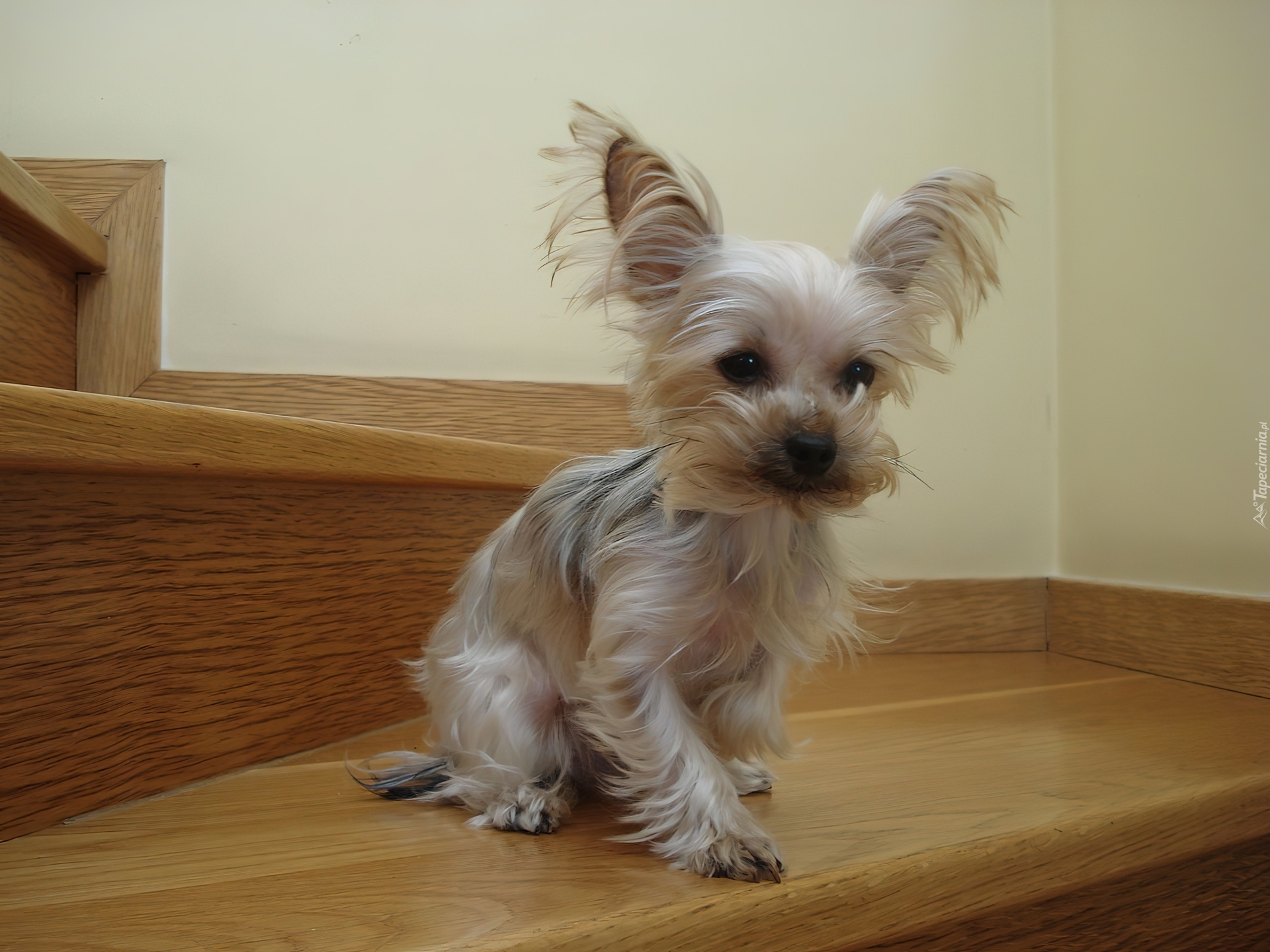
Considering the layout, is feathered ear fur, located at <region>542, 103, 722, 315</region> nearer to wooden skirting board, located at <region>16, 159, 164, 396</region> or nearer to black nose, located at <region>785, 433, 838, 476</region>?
black nose, located at <region>785, 433, 838, 476</region>

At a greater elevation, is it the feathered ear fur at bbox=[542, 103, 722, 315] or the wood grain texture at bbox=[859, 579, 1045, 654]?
the feathered ear fur at bbox=[542, 103, 722, 315]

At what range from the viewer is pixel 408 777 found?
1.04 m

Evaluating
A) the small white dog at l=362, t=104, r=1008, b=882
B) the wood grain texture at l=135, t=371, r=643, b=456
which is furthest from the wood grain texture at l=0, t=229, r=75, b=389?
the small white dog at l=362, t=104, r=1008, b=882

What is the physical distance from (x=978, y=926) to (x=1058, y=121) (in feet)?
6.01

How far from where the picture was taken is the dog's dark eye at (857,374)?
894 mm

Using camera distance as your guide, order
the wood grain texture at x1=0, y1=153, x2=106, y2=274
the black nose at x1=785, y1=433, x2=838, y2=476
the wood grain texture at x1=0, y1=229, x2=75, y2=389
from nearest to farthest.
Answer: the black nose at x1=785, y1=433, x2=838, y2=476
the wood grain texture at x1=0, y1=153, x2=106, y2=274
the wood grain texture at x1=0, y1=229, x2=75, y2=389

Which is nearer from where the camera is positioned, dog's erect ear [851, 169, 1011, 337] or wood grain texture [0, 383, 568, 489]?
wood grain texture [0, 383, 568, 489]

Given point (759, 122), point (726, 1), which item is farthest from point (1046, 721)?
point (726, 1)

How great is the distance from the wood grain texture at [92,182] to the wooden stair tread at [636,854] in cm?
118

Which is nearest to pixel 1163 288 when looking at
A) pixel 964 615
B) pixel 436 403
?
pixel 964 615

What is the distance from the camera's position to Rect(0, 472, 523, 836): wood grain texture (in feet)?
2.71

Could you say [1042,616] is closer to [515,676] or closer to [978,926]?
[978,926]

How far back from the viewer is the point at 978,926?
870 mm

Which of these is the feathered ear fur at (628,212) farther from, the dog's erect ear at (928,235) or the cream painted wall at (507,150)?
the cream painted wall at (507,150)
